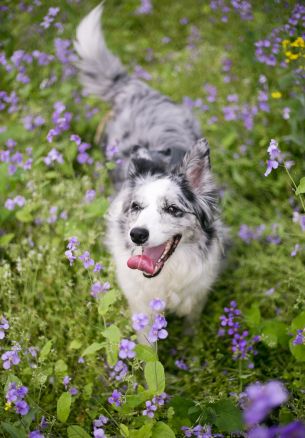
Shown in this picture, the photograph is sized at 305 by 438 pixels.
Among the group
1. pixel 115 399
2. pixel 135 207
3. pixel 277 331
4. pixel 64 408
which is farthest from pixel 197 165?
pixel 64 408

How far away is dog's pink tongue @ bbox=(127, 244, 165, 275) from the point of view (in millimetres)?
2336

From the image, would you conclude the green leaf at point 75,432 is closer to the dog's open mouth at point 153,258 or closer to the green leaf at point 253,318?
the dog's open mouth at point 153,258

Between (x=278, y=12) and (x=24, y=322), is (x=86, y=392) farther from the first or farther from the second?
(x=278, y=12)

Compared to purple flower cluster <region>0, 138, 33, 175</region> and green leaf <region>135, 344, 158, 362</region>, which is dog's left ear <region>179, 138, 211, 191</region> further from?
purple flower cluster <region>0, 138, 33, 175</region>

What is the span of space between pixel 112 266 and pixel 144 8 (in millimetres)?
4712

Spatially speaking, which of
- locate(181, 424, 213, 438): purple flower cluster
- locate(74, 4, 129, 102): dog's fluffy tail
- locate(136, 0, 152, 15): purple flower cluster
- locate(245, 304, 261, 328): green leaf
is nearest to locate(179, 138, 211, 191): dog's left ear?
locate(245, 304, 261, 328): green leaf

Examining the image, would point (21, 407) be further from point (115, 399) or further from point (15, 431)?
point (115, 399)

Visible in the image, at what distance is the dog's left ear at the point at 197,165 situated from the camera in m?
2.37

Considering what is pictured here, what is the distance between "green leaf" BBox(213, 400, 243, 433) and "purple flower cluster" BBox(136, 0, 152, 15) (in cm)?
564

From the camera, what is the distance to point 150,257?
2.39 meters

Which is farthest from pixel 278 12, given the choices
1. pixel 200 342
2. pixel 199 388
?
pixel 199 388

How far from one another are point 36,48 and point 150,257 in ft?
8.62

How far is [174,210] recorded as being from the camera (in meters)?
2.41

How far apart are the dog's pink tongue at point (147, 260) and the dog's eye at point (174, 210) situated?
0.65ft
